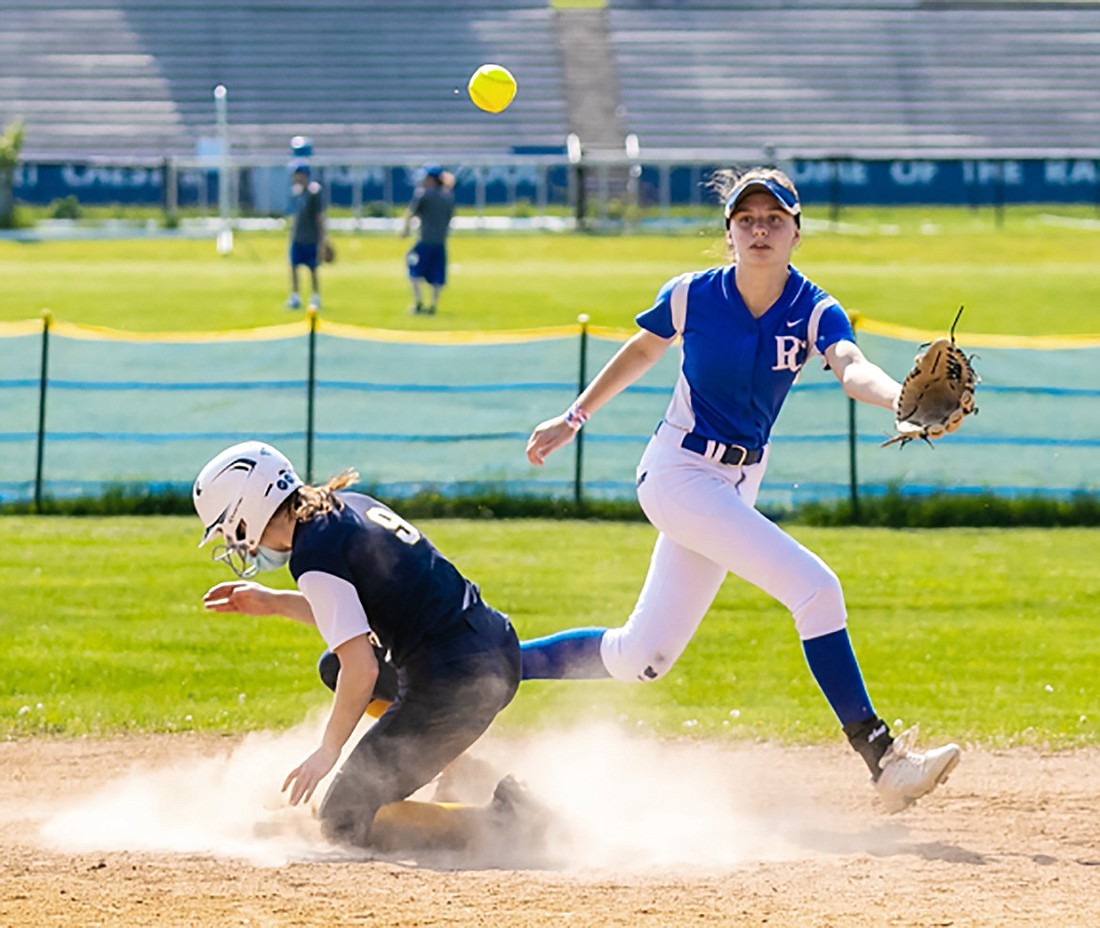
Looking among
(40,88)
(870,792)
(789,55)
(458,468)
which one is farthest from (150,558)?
(789,55)

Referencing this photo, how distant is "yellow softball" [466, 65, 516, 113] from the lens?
8.58 m

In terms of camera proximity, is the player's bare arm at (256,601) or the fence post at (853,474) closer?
the player's bare arm at (256,601)

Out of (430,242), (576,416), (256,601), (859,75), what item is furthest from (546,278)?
(859,75)

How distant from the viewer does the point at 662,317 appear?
694 cm

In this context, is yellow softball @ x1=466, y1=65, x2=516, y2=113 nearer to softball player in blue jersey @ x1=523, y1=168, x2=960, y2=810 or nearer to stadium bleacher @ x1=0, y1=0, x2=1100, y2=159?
softball player in blue jersey @ x1=523, y1=168, x2=960, y2=810

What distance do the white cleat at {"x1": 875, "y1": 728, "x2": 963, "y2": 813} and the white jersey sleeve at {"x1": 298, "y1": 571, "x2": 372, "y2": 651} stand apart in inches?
74.4

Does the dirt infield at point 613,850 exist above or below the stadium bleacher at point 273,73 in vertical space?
below

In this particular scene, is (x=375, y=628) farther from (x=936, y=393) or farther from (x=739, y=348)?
(x=936, y=393)

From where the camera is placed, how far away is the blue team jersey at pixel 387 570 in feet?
20.5

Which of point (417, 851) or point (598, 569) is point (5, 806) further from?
point (598, 569)

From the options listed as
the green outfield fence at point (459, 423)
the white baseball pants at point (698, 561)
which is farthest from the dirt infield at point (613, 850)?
the green outfield fence at point (459, 423)

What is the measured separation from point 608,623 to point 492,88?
3.47 m

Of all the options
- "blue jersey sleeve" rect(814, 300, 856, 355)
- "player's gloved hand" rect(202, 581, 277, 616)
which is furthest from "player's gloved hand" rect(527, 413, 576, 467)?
"player's gloved hand" rect(202, 581, 277, 616)

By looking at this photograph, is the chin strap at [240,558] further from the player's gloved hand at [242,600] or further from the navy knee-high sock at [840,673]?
the navy knee-high sock at [840,673]
